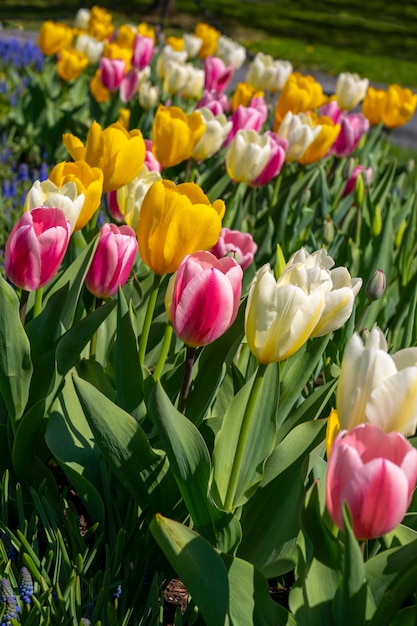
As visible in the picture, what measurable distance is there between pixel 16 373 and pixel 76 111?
10.8 feet

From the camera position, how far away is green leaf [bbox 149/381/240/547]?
128 centimetres

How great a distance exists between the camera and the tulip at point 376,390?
3.29 feet

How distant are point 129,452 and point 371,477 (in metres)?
0.57

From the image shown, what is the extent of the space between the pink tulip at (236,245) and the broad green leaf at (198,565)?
1.04 m

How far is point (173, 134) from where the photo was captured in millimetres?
2289

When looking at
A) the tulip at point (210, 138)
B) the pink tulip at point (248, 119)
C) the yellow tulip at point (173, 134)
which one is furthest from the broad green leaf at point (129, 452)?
the pink tulip at point (248, 119)

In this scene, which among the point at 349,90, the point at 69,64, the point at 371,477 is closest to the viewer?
the point at 371,477

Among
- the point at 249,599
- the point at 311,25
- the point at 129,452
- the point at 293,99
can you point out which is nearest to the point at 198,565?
the point at 249,599

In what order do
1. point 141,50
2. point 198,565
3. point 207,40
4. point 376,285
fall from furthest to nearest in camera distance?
point 207,40
point 141,50
point 376,285
point 198,565

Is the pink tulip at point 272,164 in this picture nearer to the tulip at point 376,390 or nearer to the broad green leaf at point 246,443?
the broad green leaf at point 246,443

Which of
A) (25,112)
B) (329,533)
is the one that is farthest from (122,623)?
(25,112)

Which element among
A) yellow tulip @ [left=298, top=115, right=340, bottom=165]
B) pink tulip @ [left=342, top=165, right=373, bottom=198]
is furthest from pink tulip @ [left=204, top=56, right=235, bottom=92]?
yellow tulip @ [left=298, top=115, right=340, bottom=165]

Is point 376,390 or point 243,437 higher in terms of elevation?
point 376,390

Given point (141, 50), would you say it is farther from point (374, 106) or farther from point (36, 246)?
point (36, 246)
